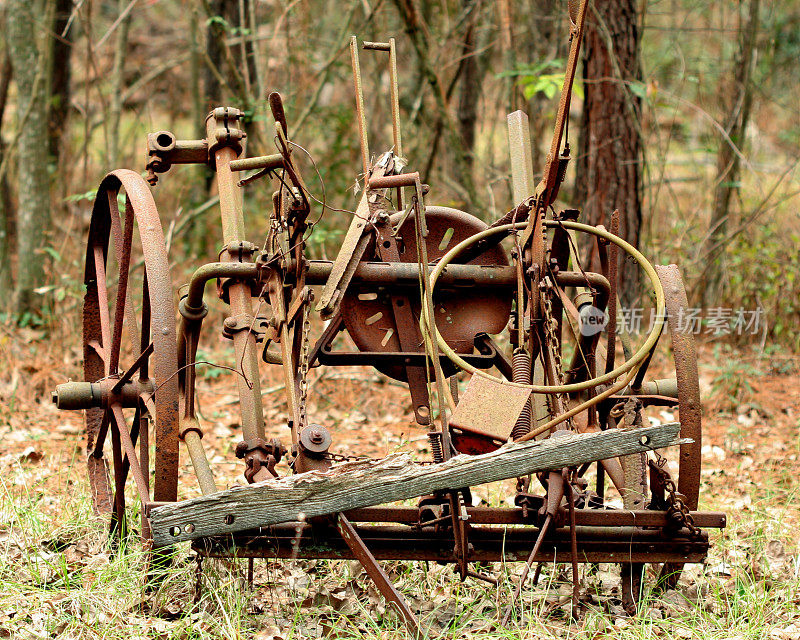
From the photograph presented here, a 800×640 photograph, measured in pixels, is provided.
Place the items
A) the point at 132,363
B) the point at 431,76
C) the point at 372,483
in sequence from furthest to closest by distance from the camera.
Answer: the point at 431,76, the point at 132,363, the point at 372,483

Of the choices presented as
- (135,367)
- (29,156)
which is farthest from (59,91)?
(135,367)

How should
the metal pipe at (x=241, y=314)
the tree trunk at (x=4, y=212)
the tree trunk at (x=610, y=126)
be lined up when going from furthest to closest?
1. the tree trunk at (x=4, y=212)
2. the tree trunk at (x=610, y=126)
3. the metal pipe at (x=241, y=314)

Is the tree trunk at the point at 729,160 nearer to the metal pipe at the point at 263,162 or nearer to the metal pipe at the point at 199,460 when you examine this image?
the metal pipe at the point at 263,162

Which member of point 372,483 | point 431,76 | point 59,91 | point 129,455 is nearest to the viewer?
point 372,483

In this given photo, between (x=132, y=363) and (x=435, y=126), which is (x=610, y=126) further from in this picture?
(x=132, y=363)

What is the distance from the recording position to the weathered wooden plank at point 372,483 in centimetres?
255

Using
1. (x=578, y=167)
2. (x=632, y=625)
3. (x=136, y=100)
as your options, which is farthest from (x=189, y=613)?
(x=136, y=100)

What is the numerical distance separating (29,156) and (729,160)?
5.12 metres

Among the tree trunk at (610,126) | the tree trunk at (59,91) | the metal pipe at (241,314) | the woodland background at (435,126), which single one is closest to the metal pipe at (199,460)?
the metal pipe at (241,314)

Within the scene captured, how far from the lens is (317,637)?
2.87 meters

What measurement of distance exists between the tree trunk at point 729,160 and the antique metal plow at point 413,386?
136 inches

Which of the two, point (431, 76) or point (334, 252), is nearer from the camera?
point (431, 76)

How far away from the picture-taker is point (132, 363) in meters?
3.73

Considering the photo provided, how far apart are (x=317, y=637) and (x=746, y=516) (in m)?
2.08
